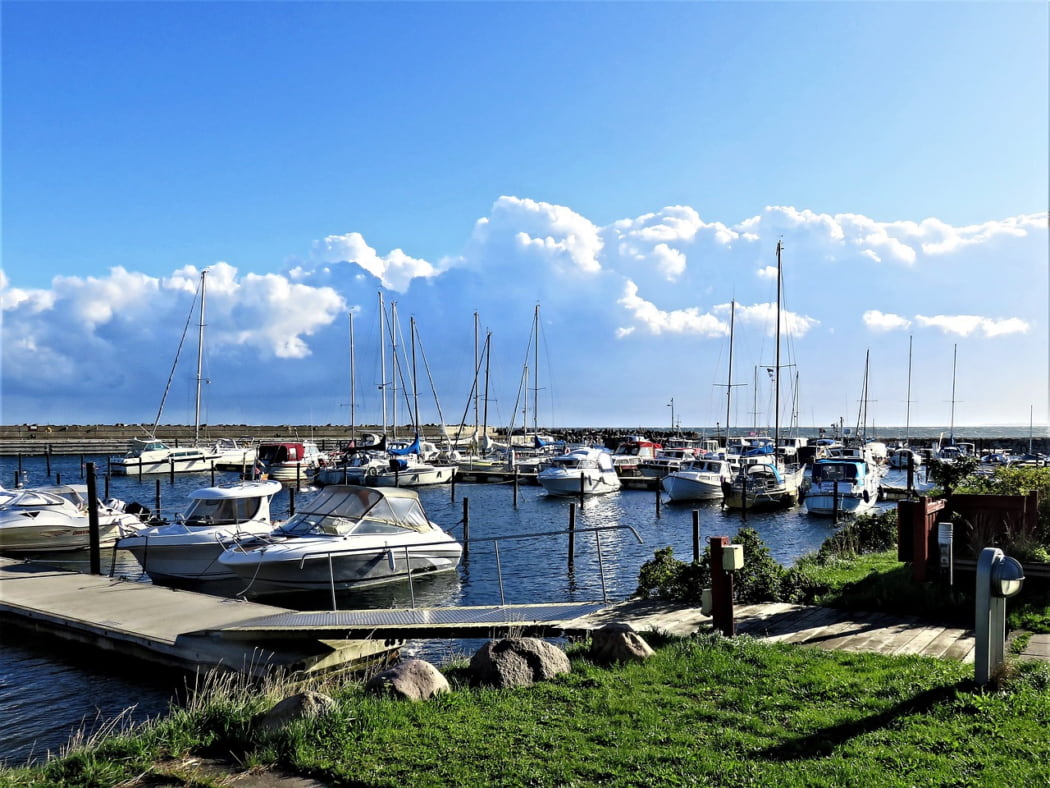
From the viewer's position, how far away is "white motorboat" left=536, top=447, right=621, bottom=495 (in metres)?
51.6

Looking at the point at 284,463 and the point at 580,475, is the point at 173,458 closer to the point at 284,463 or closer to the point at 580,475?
the point at 284,463

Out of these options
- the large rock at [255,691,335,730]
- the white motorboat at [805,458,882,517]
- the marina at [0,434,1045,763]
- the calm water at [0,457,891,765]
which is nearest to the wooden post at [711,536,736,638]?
the marina at [0,434,1045,763]

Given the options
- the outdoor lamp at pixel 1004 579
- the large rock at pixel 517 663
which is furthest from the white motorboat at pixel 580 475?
the outdoor lamp at pixel 1004 579

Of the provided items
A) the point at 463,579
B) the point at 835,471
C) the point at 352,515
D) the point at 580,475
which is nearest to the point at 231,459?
the point at 580,475

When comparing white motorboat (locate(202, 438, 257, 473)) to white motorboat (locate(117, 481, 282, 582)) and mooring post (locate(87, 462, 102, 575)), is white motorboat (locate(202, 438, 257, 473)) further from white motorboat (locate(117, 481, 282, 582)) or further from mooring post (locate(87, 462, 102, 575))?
mooring post (locate(87, 462, 102, 575))

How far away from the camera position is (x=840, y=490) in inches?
1662

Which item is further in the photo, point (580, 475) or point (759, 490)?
point (580, 475)

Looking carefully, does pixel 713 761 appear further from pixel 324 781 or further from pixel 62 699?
pixel 62 699

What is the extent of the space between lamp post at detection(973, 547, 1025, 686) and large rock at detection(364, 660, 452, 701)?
18.9ft

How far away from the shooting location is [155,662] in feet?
47.3

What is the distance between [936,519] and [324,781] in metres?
11.9

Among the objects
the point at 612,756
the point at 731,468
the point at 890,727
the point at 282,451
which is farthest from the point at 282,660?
the point at 282,451

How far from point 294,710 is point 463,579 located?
54.6ft

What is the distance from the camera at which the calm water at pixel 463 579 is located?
13016 mm
